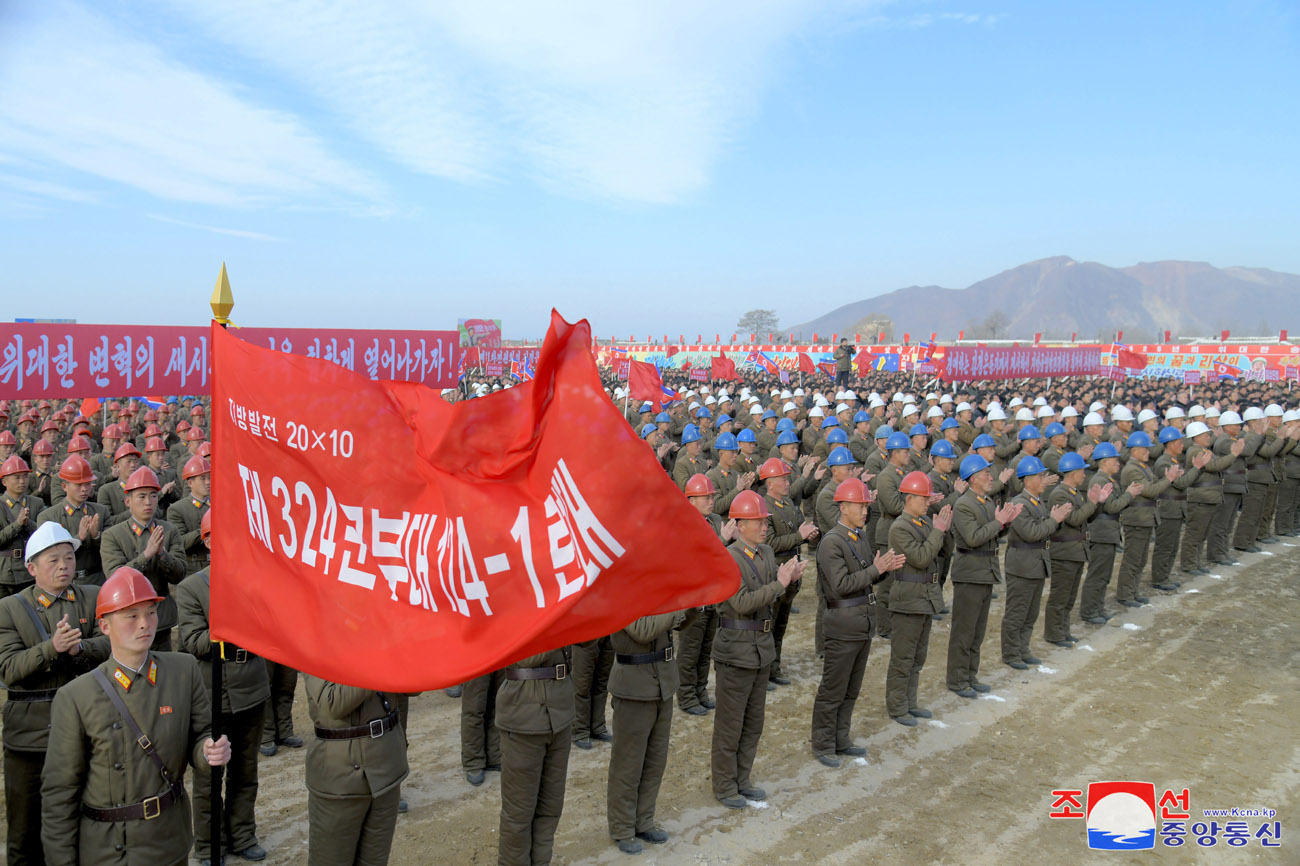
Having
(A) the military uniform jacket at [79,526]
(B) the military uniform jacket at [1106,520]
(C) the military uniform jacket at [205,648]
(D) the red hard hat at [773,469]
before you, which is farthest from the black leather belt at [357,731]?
(B) the military uniform jacket at [1106,520]

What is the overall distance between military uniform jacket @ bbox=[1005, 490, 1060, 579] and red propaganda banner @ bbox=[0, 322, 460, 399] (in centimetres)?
853

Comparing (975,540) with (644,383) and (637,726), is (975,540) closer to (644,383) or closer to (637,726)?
(637,726)

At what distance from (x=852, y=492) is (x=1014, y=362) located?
26.4 meters

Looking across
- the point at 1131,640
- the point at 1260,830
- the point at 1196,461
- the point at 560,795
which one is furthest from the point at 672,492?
the point at 1196,461

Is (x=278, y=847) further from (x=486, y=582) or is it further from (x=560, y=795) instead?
(x=486, y=582)

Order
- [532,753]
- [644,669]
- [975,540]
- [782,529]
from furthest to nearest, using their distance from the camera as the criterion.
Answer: [782,529], [975,540], [644,669], [532,753]

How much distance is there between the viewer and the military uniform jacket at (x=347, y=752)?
4.13m

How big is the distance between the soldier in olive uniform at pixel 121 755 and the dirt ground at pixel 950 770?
202 centimetres

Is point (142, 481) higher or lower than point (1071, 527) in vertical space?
higher

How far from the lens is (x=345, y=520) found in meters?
3.58

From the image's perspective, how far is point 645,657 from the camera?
5.57m

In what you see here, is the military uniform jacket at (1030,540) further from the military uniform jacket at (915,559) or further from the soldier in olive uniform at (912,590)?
the military uniform jacket at (915,559)

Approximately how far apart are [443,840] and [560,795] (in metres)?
1.17

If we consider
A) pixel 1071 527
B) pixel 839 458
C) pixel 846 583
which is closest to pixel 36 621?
pixel 846 583
